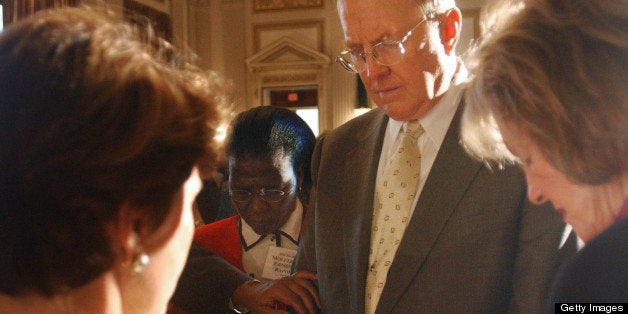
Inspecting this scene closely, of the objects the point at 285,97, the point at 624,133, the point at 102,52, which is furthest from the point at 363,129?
the point at 285,97

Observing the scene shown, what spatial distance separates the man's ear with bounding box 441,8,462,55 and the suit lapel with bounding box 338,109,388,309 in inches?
10.0

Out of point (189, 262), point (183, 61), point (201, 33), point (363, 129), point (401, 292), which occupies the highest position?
point (201, 33)

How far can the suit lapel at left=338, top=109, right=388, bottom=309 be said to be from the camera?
1.41m

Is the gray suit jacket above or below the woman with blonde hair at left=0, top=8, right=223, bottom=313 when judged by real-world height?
below

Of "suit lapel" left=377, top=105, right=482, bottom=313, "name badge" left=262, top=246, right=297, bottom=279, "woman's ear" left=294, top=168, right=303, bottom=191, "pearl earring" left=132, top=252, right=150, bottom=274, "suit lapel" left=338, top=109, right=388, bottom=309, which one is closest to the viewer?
"pearl earring" left=132, top=252, right=150, bottom=274

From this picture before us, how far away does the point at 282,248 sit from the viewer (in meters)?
1.93

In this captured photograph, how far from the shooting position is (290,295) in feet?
4.99

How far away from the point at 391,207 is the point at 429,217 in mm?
129

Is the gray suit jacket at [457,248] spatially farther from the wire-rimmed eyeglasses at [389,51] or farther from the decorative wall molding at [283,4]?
the decorative wall molding at [283,4]

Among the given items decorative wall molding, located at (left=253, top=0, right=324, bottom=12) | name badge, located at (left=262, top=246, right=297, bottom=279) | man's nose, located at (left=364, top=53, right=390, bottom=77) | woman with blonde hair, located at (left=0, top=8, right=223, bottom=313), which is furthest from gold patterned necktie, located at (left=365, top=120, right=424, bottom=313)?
decorative wall molding, located at (left=253, top=0, right=324, bottom=12)

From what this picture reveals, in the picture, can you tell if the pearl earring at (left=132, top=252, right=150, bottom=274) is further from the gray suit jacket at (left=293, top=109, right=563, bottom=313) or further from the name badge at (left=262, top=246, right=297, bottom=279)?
the name badge at (left=262, top=246, right=297, bottom=279)

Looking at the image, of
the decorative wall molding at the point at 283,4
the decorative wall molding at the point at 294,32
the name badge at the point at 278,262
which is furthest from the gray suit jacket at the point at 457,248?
the decorative wall molding at the point at 283,4

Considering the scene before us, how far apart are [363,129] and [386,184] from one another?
24cm

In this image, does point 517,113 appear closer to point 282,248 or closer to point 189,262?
point 282,248
